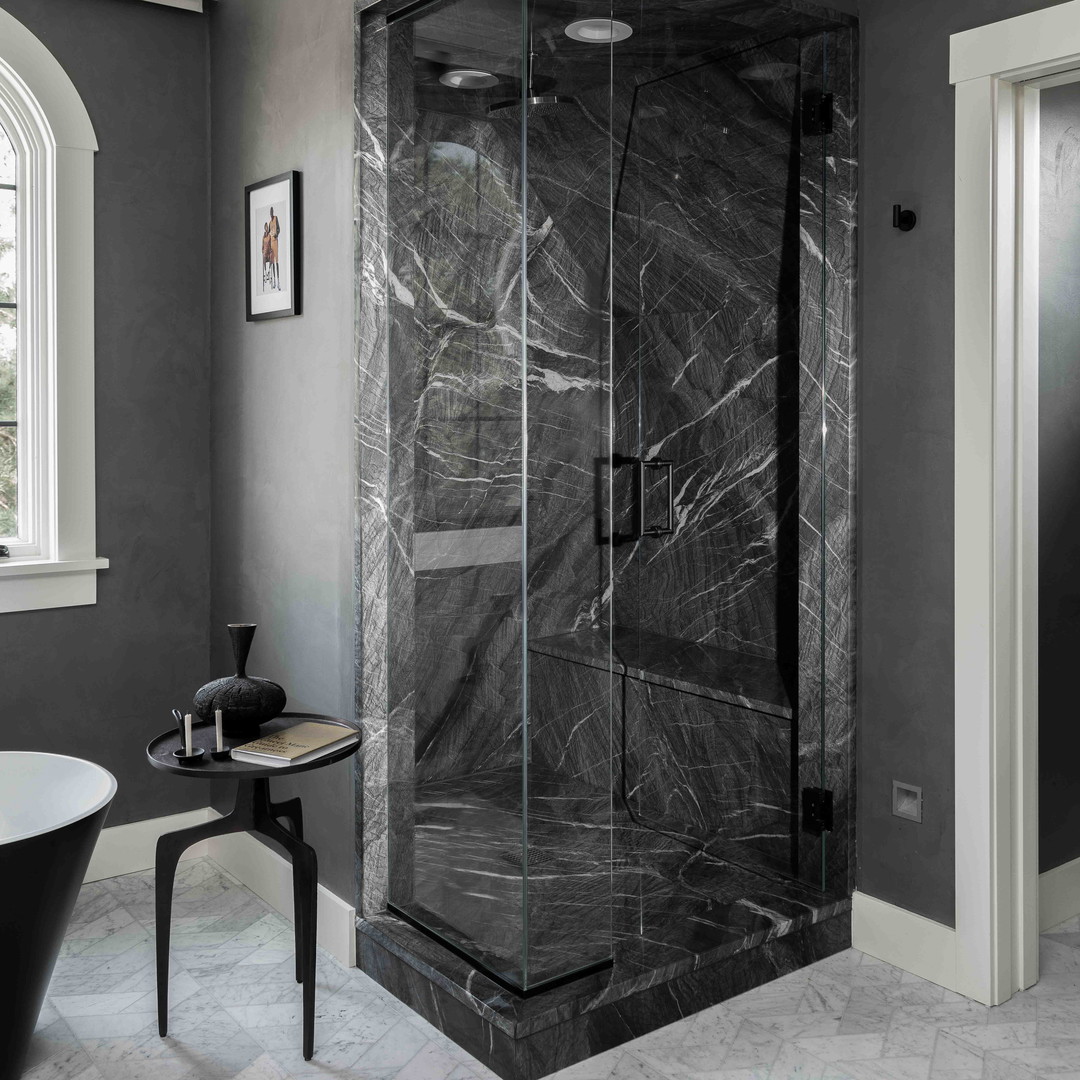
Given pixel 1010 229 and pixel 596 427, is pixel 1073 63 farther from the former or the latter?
pixel 596 427

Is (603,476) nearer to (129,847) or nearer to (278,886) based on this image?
(278,886)

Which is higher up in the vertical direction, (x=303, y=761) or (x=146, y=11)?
(x=146, y=11)

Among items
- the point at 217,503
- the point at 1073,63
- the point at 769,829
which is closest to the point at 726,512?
the point at 769,829

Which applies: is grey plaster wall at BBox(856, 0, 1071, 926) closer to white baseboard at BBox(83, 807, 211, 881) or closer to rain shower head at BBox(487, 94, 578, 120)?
rain shower head at BBox(487, 94, 578, 120)

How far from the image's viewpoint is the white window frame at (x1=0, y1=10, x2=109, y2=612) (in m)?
3.14

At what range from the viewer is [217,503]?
3441 millimetres

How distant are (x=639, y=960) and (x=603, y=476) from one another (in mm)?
1087

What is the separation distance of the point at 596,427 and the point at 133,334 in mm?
1701

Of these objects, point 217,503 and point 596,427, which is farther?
point 217,503

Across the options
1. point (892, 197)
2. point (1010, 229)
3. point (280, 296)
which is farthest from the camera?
point (280, 296)

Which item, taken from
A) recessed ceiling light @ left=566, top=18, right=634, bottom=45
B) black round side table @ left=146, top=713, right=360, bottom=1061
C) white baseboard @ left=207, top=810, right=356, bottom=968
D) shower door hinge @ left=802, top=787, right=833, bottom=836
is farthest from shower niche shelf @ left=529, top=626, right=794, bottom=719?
recessed ceiling light @ left=566, top=18, right=634, bottom=45

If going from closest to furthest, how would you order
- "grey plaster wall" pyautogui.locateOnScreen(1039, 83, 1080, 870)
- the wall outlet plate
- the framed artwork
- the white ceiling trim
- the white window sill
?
the wall outlet plate < "grey plaster wall" pyautogui.locateOnScreen(1039, 83, 1080, 870) < the framed artwork < the white window sill < the white ceiling trim

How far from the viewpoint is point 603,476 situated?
7.70 ft

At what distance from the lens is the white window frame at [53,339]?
314 cm
